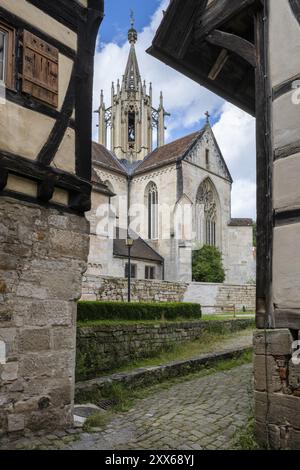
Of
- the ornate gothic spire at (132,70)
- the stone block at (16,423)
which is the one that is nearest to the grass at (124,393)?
the stone block at (16,423)

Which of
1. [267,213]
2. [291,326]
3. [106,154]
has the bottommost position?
[291,326]

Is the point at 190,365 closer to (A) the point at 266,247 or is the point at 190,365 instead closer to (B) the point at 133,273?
(A) the point at 266,247

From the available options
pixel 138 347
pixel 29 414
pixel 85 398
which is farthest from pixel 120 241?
pixel 29 414

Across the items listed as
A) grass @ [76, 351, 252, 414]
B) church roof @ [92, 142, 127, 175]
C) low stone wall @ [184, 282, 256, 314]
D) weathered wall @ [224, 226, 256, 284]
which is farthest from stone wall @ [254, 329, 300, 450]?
weathered wall @ [224, 226, 256, 284]

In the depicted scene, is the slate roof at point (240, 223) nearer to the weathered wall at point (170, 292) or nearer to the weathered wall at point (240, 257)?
the weathered wall at point (240, 257)

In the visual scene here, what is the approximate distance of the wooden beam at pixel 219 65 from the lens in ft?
17.0

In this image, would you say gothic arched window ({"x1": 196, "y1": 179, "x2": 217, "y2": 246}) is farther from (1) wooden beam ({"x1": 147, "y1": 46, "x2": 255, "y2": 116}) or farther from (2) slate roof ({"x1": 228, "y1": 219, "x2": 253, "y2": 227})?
(1) wooden beam ({"x1": 147, "y1": 46, "x2": 255, "y2": 116})

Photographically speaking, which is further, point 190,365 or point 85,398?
point 190,365

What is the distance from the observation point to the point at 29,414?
4.38m

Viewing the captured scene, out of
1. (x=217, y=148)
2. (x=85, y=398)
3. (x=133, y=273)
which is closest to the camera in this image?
(x=85, y=398)

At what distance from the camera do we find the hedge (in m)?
8.25

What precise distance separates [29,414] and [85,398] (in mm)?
1701

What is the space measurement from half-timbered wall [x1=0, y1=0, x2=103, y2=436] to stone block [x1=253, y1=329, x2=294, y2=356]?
226 centimetres

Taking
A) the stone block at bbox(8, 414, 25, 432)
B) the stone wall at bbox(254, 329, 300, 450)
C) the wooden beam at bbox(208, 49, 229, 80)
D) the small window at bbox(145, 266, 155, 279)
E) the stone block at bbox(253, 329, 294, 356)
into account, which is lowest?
the stone block at bbox(8, 414, 25, 432)
